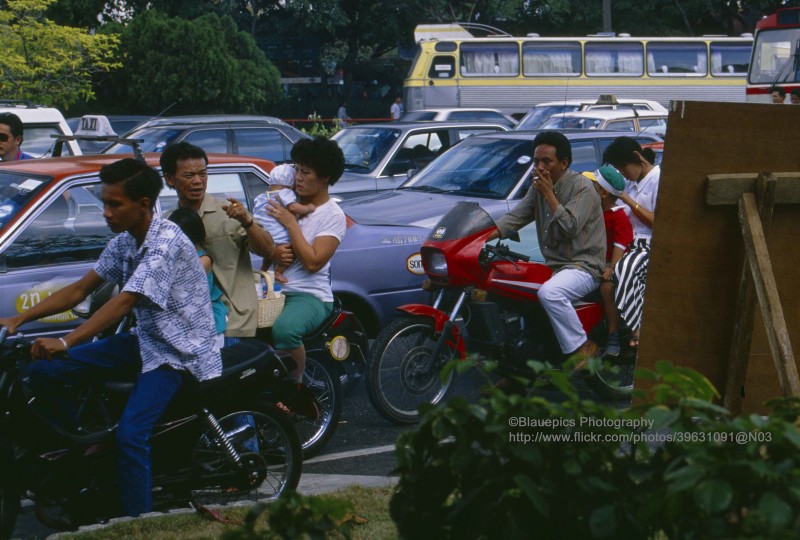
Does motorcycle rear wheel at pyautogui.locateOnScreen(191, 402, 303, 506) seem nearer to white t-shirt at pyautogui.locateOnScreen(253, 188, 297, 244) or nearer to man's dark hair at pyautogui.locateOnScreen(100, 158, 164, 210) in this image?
man's dark hair at pyautogui.locateOnScreen(100, 158, 164, 210)

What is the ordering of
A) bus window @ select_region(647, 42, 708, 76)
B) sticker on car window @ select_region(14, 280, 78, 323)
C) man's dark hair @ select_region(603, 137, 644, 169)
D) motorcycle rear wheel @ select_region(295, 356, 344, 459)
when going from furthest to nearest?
bus window @ select_region(647, 42, 708, 76), man's dark hair @ select_region(603, 137, 644, 169), sticker on car window @ select_region(14, 280, 78, 323), motorcycle rear wheel @ select_region(295, 356, 344, 459)

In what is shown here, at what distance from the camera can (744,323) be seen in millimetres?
3998

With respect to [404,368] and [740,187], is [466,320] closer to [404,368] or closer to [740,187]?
[404,368]

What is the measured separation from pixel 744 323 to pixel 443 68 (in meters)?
→ 29.3

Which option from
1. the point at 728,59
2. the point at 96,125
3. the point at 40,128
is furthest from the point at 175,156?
the point at 728,59

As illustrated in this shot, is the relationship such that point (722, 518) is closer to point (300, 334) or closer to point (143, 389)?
point (143, 389)

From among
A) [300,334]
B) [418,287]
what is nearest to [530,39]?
[418,287]

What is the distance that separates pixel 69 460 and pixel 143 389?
42 centimetres

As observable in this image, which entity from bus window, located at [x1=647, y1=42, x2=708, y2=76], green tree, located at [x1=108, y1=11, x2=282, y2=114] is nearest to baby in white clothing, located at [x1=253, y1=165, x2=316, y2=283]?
green tree, located at [x1=108, y1=11, x2=282, y2=114]

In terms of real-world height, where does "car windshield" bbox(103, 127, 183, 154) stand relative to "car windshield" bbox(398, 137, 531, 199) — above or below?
below

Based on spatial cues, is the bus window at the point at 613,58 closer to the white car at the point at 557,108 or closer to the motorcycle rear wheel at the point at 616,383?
the white car at the point at 557,108

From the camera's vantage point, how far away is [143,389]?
4633 mm

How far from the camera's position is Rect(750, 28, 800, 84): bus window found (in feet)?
74.4

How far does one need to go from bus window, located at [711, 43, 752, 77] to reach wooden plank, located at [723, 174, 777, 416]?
104 feet
